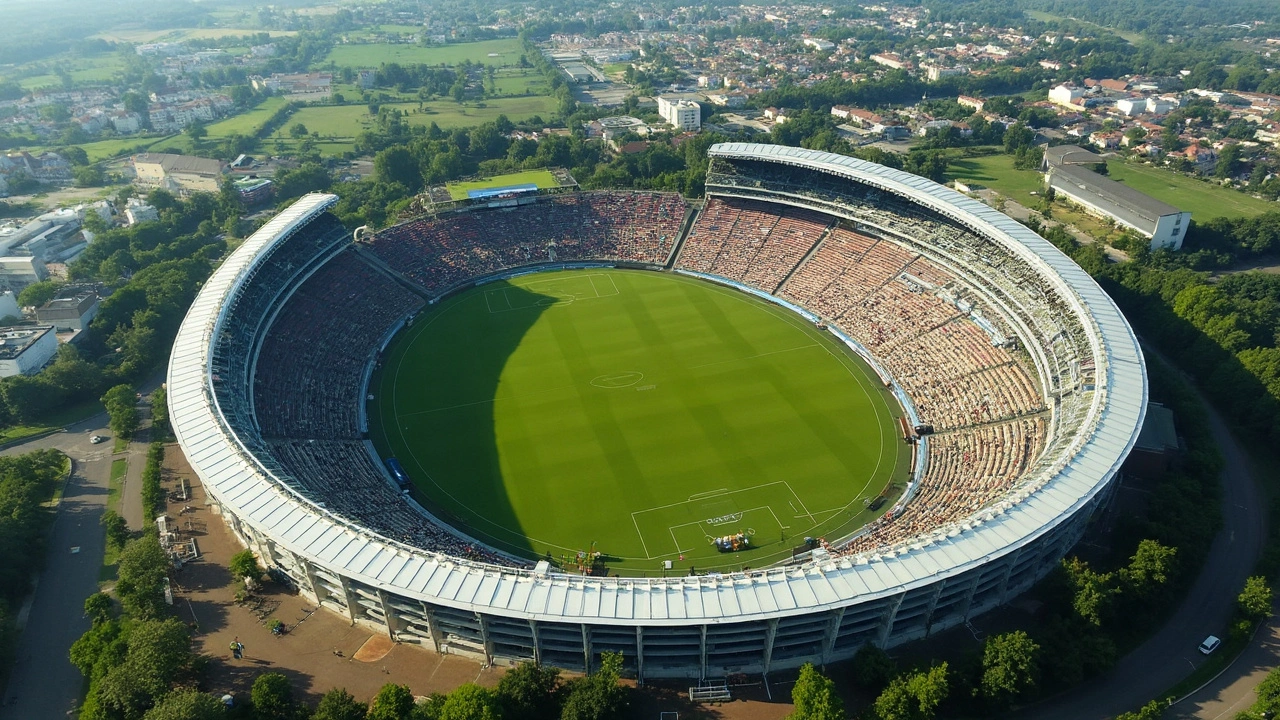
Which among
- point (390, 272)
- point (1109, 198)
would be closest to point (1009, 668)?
point (390, 272)

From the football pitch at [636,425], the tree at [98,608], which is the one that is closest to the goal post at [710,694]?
the football pitch at [636,425]

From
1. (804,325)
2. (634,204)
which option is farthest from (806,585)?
(634,204)

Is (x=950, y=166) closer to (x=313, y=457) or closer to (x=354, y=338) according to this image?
(x=354, y=338)

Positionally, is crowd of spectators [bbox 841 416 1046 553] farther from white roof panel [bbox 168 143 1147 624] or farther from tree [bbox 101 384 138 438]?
tree [bbox 101 384 138 438]

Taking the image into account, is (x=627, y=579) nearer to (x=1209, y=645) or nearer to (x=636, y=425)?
(x=636, y=425)

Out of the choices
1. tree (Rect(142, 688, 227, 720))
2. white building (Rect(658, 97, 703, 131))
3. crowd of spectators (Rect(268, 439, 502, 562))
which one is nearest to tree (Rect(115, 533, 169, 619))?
tree (Rect(142, 688, 227, 720))

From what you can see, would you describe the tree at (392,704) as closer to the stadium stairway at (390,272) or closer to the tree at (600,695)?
the tree at (600,695)
